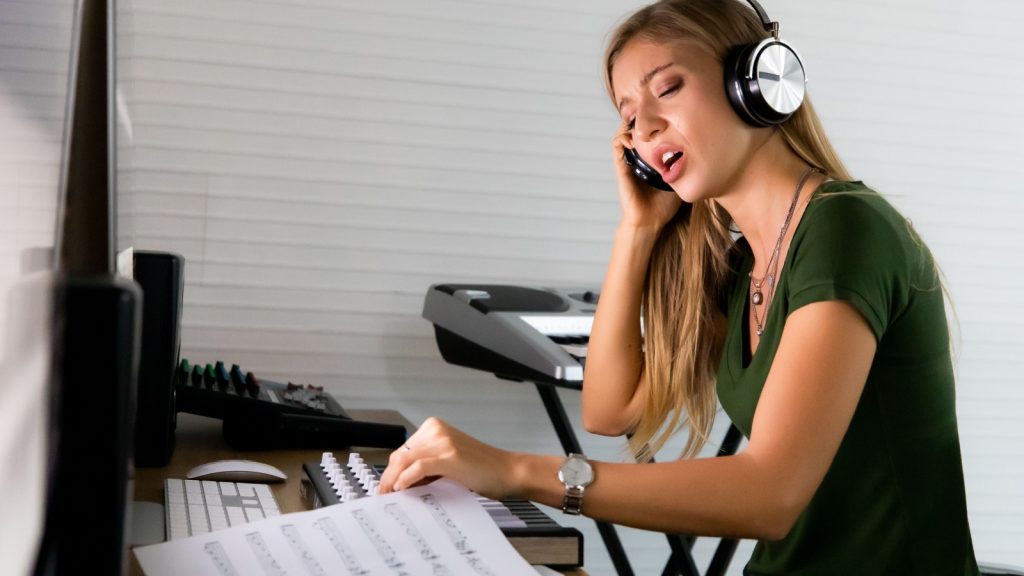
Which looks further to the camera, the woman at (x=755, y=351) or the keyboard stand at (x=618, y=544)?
the keyboard stand at (x=618, y=544)

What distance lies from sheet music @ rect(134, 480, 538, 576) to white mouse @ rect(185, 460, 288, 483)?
341mm

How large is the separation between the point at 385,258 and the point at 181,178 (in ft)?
1.43

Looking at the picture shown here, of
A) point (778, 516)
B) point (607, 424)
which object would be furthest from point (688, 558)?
point (778, 516)

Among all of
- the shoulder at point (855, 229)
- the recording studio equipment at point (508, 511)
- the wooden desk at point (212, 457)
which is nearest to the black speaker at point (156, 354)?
the wooden desk at point (212, 457)

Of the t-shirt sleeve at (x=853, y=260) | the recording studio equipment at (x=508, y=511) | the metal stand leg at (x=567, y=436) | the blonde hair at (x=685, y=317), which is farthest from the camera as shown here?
the metal stand leg at (x=567, y=436)

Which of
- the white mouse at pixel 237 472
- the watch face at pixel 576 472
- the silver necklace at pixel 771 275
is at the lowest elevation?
the white mouse at pixel 237 472

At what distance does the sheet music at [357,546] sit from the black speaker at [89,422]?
485 millimetres

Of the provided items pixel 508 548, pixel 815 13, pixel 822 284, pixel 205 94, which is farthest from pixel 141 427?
pixel 815 13

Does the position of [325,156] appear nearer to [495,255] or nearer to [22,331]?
[495,255]

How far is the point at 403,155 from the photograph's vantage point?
2.13 metres

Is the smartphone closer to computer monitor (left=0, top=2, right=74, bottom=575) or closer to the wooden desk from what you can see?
the wooden desk

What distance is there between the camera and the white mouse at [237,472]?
120cm

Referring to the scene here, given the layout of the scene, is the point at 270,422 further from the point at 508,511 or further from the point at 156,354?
the point at 508,511

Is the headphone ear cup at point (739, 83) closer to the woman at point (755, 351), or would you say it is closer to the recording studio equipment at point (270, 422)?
the woman at point (755, 351)
